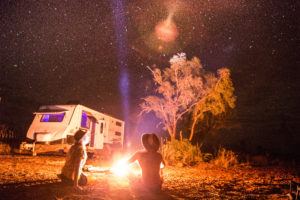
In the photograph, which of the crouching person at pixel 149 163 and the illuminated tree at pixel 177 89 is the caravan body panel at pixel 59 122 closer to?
the illuminated tree at pixel 177 89

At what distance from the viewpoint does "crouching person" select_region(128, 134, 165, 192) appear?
5.17 metres

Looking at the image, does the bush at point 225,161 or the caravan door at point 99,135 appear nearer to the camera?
the bush at point 225,161

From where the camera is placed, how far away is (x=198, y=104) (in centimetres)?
1744

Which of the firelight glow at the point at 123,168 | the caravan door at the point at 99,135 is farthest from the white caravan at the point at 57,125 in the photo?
the firelight glow at the point at 123,168

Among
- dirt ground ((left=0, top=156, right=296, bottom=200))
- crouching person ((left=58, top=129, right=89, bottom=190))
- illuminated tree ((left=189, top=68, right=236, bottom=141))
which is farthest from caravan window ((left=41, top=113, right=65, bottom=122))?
crouching person ((left=58, top=129, right=89, bottom=190))

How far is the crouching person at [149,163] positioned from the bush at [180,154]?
921 centimetres

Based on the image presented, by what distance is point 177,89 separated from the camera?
676 inches

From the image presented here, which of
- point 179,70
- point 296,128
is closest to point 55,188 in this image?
point 179,70

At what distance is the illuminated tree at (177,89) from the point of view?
55.4 feet

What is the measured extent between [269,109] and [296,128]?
9.32 ft

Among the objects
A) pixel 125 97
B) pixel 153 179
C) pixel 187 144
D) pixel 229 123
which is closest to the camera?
pixel 153 179

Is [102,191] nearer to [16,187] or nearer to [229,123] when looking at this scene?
[16,187]

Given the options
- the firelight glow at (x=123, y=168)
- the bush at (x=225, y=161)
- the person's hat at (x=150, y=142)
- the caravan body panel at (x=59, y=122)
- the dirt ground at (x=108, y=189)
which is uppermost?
the caravan body panel at (x=59, y=122)

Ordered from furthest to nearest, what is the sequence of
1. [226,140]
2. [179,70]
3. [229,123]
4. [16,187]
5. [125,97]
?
[125,97] → [226,140] → [229,123] → [179,70] → [16,187]
